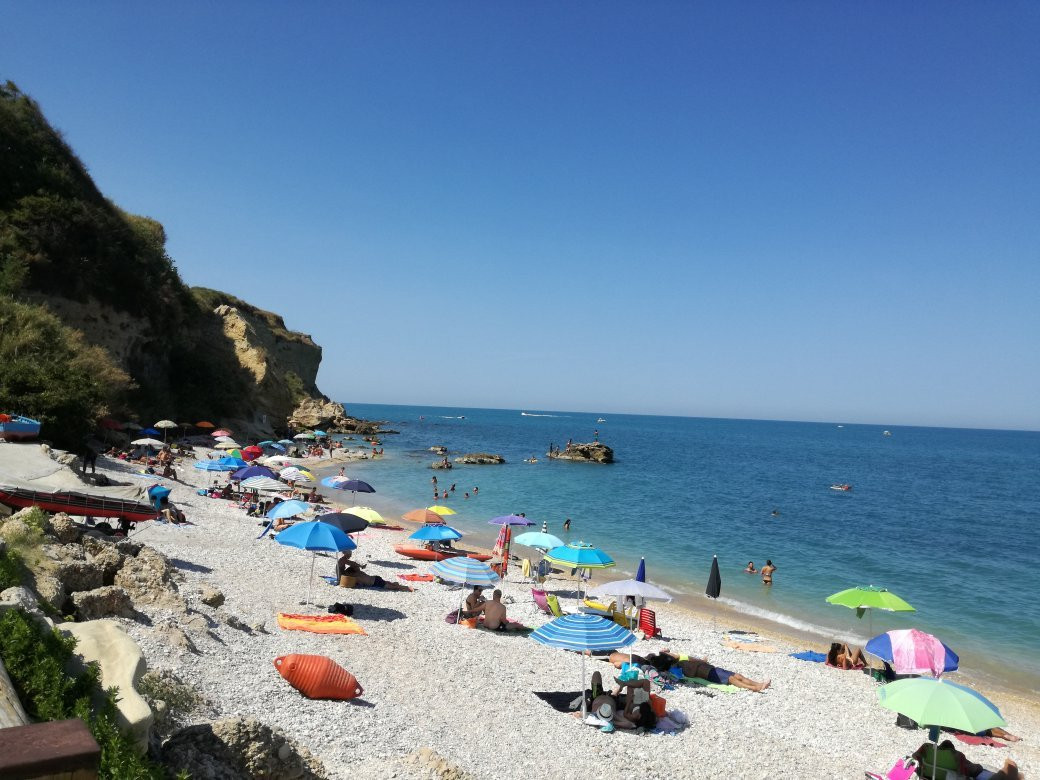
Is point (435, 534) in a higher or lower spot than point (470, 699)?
higher

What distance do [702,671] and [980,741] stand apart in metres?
4.73

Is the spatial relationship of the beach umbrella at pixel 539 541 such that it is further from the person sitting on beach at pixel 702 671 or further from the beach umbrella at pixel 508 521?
the person sitting on beach at pixel 702 671

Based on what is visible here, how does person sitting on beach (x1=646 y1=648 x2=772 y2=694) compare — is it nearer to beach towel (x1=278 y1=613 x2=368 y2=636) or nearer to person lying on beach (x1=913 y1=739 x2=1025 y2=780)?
person lying on beach (x1=913 y1=739 x2=1025 y2=780)

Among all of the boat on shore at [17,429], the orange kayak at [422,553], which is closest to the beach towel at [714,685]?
the orange kayak at [422,553]

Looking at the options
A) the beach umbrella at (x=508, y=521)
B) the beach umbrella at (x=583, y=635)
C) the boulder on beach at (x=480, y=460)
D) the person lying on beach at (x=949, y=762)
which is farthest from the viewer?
the boulder on beach at (x=480, y=460)

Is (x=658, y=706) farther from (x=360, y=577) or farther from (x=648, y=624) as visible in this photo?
(x=360, y=577)

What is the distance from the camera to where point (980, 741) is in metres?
11.1

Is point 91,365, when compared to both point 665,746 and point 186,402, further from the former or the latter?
point 665,746

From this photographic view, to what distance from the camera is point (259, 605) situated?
42.2 ft

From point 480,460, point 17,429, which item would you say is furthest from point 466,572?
point 480,460

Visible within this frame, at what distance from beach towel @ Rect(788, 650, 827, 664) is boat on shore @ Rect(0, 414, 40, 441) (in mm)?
21135

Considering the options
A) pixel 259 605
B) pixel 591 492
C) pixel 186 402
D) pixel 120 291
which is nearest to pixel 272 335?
pixel 186 402

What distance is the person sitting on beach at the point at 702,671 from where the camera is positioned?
12.5 m

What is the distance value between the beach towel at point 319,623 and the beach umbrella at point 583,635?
415cm
